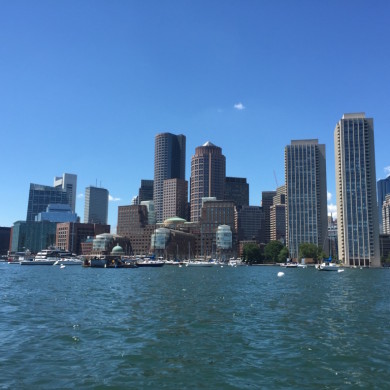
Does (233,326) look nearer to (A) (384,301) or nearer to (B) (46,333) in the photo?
(B) (46,333)

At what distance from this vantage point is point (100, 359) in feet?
94.2

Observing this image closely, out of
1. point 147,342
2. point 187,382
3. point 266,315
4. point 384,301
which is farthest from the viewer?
point 384,301

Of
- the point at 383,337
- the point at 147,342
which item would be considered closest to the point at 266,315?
the point at 383,337

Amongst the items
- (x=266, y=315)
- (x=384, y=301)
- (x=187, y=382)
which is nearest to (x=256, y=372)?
(x=187, y=382)

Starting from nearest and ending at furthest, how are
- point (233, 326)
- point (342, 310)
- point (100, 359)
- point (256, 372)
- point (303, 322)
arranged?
point (256, 372) → point (100, 359) → point (233, 326) → point (303, 322) → point (342, 310)

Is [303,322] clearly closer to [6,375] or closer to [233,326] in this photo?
[233,326]

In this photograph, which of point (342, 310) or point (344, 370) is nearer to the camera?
point (344, 370)

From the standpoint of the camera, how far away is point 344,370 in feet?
88.9

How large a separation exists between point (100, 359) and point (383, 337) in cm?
2403

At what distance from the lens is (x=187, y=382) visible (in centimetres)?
2405

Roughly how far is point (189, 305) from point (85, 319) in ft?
54.3

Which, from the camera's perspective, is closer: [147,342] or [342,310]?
[147,342]

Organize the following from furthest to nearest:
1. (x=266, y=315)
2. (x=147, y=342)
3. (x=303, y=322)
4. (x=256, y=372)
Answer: (x=266, y=315), (x=303, y=322), (x=147, y=342), (x=256, y=372)

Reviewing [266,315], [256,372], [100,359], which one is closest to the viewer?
[256,372]
